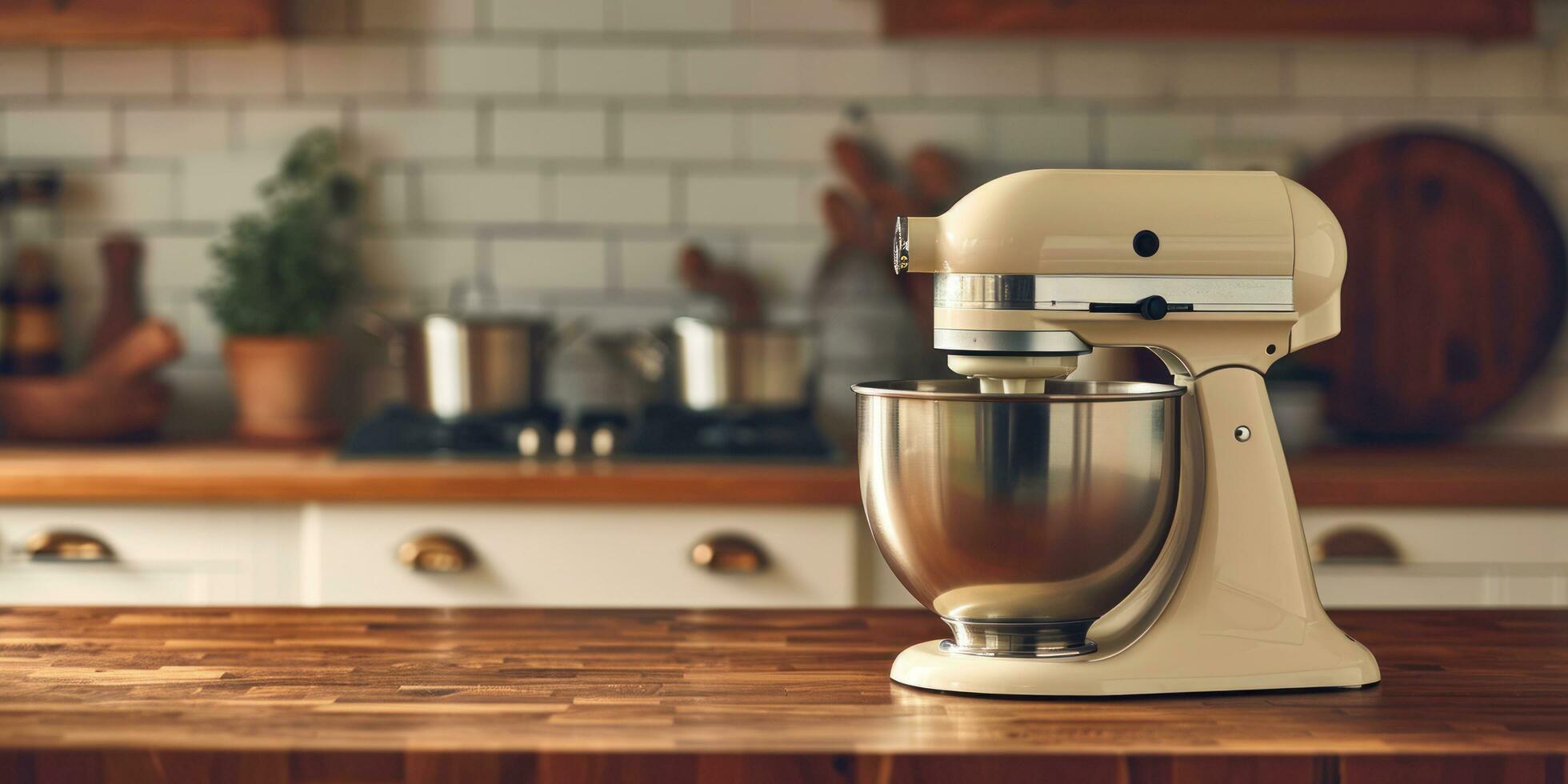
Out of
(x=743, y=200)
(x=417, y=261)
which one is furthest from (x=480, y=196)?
(x=743, y=200)

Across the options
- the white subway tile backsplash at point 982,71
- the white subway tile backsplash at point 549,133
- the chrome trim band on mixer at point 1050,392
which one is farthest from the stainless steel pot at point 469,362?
the chrome trim band on mixer at point 1050,392

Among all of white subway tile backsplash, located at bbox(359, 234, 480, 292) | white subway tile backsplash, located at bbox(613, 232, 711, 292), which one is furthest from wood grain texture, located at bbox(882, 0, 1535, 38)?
white subway tile backsplash, located at bbox(359, 234, 480, 292)

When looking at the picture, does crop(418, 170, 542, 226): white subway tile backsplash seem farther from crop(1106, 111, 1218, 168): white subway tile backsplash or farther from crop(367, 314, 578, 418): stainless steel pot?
crop(1106, 111, 1218, 168): white subway tile backsplash

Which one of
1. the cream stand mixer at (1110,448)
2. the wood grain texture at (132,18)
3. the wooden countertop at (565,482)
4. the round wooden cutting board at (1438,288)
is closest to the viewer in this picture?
the cream stand mixer at (1110,448)

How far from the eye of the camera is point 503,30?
2.66 meters

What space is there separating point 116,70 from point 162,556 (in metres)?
1.06

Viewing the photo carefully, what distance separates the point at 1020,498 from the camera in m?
0.90

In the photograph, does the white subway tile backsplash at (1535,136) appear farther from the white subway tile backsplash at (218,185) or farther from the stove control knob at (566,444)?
the white subway tile backsplash at (218,185)

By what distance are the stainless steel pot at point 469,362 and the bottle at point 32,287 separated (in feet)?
2.51

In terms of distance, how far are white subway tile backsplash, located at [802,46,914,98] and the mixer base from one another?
6.05ft

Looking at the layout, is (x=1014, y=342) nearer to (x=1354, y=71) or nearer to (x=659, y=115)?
(x=659, y=115)

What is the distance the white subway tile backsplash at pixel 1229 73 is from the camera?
105 inches

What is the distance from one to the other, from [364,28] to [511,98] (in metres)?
0.30

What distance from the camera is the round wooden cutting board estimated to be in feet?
8.57
